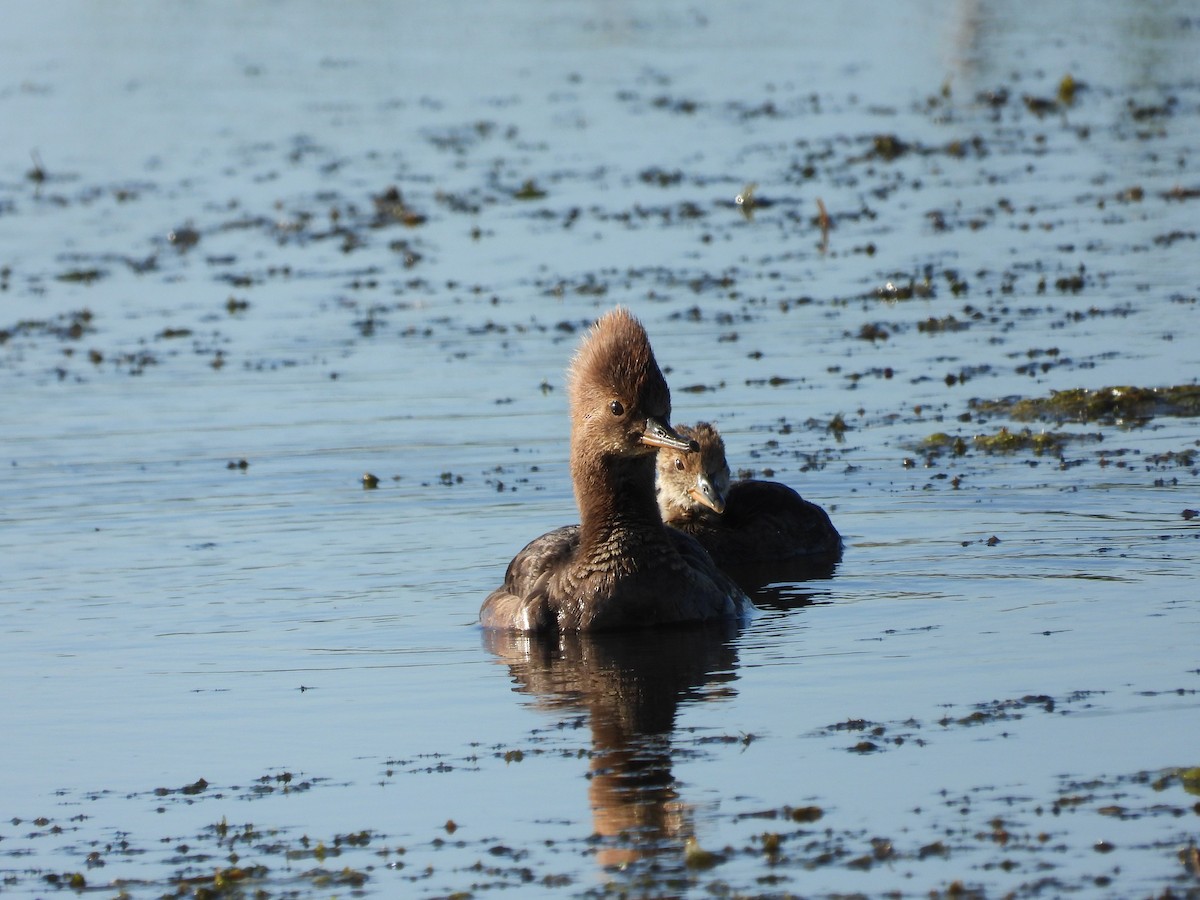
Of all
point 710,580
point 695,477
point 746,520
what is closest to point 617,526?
point 710,580

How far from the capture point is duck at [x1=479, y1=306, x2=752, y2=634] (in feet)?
39.4

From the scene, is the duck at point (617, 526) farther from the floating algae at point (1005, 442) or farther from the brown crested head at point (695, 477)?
the floating algae at point (1005, 442)

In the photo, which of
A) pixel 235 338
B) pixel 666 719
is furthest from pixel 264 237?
pixel 666 719

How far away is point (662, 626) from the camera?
12094 mm

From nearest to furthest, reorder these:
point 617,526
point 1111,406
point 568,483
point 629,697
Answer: point 629,697 → point 617,526 → point 568,483 → point 1111,406

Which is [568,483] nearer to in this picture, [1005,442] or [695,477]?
[695,477]

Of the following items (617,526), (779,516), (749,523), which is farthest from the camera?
(749,523)

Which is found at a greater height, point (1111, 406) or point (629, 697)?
point (1111, 406)

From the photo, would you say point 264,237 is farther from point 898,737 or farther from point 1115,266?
point 898,737

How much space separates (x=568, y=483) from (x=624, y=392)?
3850 mm

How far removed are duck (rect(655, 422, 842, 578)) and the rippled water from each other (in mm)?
505

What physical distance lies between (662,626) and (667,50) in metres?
33.6

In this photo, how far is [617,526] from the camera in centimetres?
1213

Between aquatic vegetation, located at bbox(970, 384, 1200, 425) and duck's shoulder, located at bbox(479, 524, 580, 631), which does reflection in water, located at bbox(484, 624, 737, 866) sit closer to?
duck's shoulder, located at bbox(479, 524, 580, 631)
